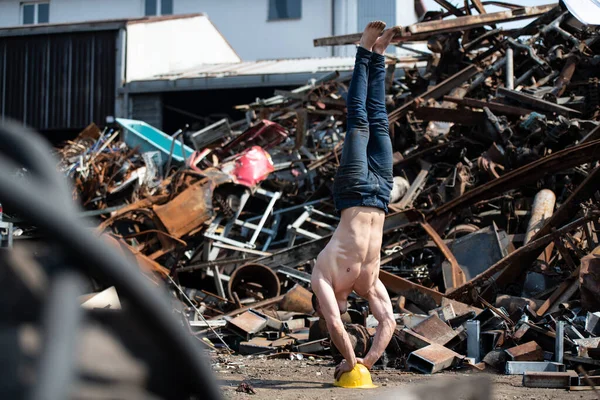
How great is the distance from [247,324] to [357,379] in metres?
3.22

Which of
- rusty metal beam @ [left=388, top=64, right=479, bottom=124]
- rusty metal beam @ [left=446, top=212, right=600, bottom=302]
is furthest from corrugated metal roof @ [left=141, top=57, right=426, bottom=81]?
rusty metal beam @ [left=446, top=212, right=600, bottom=302]

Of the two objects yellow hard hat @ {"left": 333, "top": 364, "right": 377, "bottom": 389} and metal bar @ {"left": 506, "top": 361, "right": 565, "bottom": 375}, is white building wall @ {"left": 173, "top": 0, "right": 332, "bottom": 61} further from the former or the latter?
yellow hard hat @ {"left": 333, "top": 364, "right": 377, "bottom": 389}

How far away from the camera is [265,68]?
86.2 ft

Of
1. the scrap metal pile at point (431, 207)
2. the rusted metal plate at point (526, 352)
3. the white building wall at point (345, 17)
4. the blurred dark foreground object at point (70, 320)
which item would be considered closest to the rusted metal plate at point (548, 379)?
the scrap metal pile at point (431, 207)

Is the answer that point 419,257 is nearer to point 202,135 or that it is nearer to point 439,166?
point 439,166

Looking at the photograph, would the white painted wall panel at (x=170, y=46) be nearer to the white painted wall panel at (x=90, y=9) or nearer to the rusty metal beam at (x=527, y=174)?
the white painted wall panel at (x=90, y=9)

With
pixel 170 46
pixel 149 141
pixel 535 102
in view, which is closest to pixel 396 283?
pixel 535 102

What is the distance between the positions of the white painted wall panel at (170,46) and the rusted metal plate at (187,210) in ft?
Result: 49.7

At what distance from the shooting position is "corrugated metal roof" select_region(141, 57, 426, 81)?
81.4ft

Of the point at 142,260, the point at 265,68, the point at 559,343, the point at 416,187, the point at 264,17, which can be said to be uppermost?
the point at 264,17

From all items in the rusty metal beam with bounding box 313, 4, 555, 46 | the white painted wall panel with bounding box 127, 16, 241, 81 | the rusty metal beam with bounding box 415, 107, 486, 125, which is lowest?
the rusty metal beam with bounding box 415, 107, 486, 125

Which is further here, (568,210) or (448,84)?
(448,84)

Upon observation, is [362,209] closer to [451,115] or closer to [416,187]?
[416,187]

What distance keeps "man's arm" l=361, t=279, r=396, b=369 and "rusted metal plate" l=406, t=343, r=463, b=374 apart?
890 millimetres
